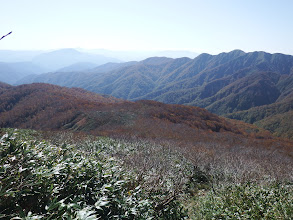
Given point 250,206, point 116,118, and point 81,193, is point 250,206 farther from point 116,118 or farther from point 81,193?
point 116,118

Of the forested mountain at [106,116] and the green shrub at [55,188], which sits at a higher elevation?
the green shrub at [55,188]

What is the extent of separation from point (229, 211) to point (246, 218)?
25.3 inches

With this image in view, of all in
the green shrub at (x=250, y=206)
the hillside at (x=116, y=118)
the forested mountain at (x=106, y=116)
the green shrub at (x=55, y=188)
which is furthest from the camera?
the forested mountain at (x=106, y=116)

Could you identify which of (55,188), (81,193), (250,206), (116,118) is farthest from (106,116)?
(55,188)

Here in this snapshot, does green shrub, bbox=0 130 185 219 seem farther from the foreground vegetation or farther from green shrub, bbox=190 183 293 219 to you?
green shrub, bbox=190 183 293 219

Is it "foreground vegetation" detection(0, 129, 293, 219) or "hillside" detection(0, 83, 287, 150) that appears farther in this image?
"hillside" detection(0, 83, 287, 150)

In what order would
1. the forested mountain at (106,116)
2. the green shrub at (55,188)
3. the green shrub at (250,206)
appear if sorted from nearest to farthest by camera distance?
1. the green shrub at (55,188)
2. the green shrub at (250,206)
3. the forested mountain at (106,116)

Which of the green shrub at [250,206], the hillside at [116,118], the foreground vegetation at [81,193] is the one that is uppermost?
the foreground vegetation at [81,193]

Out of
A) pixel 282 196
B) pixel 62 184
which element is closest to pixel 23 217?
pixel 62 184

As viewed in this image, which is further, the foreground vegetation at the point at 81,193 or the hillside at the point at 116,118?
the hillside at the point at 116,118

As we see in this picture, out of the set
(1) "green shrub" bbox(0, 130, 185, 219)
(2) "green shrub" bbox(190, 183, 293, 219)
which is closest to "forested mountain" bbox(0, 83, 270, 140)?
(2) "green shrub" bbox(190, 183, 293, 219)

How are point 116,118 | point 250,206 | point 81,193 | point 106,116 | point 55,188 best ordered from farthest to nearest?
point 106,116
point 116,118
point 250,206
point 81,193
point 55,188

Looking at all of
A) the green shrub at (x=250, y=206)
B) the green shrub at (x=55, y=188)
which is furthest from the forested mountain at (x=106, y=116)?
the green shrub at (x=55, y=188)

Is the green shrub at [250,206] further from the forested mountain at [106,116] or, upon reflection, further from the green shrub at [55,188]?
the forested mountain at [106,116]
